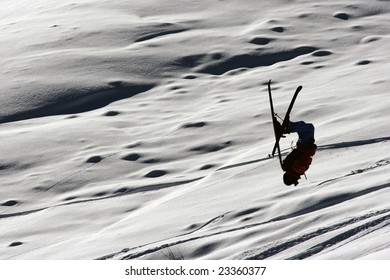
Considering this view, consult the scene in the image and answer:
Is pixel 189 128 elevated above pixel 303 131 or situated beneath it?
situated beneath

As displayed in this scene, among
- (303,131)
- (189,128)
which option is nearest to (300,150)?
(303,131)

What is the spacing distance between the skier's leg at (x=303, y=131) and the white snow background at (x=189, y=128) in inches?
97.4

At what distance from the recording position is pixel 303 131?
277 inches

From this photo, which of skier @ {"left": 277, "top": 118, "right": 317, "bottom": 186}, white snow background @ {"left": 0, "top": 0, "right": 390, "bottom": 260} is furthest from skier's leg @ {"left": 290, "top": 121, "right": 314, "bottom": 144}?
white snow background @ {"left": 0, "top": 0, "right": 390, "bottom": 260}

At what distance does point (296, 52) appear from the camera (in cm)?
2198

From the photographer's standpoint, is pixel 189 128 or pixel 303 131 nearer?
pixel 303 131

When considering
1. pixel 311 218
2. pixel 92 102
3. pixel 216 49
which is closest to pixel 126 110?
pixel 92 102

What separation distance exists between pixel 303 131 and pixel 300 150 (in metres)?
0.16

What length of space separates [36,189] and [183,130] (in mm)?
3312

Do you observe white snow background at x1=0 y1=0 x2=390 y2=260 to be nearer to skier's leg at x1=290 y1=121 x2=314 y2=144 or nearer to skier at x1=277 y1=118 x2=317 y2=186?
skier at x1=277 y1=118 x2=317 y2=186

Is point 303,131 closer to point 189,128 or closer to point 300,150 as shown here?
point 300,150

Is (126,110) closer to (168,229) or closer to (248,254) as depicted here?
(168,229)

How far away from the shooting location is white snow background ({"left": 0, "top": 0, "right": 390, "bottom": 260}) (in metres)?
11.5
